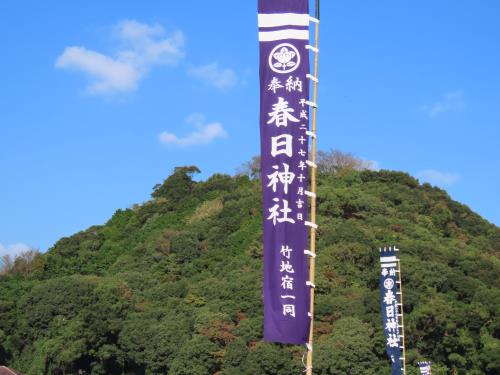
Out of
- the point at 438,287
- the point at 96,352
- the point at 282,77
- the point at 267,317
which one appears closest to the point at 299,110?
the point at 282,77

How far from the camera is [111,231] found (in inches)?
2165

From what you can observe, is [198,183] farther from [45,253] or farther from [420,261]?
[420,261]

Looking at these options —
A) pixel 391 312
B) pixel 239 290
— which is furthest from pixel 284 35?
pixel 239 290

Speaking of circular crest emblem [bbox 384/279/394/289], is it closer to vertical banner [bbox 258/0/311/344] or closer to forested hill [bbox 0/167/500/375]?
forested hill [bbox 0/167/500/375]

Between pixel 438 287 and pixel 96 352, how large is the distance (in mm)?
15975

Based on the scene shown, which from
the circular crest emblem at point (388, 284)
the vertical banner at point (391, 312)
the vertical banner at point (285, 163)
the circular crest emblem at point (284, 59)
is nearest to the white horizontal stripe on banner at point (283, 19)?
the vertical banner at point (285, 163)

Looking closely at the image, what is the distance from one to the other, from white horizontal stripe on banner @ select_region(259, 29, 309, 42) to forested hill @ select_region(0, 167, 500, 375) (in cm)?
2220

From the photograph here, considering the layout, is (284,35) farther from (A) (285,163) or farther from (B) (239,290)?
(B) (239,290)

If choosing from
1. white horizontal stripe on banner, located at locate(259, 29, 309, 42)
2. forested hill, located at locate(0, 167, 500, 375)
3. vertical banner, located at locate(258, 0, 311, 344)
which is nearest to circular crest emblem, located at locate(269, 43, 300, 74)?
vertical banner, located at locate(258, 0, 311, 344)

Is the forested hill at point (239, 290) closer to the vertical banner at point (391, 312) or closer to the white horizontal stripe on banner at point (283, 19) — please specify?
the vertical banner at point (391, 312)

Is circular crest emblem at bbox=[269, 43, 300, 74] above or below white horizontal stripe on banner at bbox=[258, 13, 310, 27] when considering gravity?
below

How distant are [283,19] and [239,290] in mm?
27654

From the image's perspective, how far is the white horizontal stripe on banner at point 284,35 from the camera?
9406 mm

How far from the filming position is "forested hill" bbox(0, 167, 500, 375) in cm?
3144
